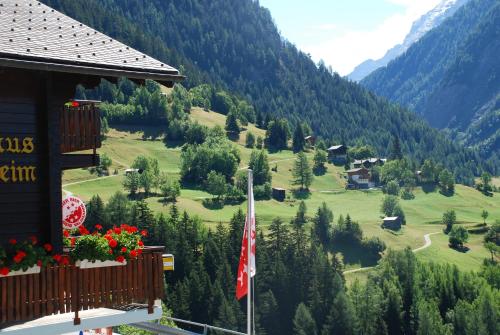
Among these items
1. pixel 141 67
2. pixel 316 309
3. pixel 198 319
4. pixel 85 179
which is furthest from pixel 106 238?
pixel 85 179

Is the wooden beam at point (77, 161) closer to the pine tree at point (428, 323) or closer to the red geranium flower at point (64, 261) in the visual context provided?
the red geranium flower at point (64, 261)

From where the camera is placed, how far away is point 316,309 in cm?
14538

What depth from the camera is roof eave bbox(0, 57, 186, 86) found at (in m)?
16.9

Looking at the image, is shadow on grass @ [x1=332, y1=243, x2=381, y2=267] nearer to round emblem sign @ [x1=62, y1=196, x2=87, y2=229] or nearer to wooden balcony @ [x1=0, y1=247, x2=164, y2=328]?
round emblem sign @ [x1=62, y1=196, x2=87, y2=229]

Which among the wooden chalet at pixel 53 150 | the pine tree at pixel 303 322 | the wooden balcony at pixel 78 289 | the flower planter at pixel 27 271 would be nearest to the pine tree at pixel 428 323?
the pine tree at pixel 303 322

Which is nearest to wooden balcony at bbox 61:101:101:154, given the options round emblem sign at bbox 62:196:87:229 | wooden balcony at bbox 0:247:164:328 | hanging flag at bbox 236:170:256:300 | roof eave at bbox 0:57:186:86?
roof eave at bbox 0:57:186:86

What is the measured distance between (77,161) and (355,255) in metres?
170

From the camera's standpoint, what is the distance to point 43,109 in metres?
19.7

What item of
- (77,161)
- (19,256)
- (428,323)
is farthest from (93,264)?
(428,323)

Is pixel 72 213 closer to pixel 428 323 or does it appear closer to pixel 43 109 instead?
pixel 43 109

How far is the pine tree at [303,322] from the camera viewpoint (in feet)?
447

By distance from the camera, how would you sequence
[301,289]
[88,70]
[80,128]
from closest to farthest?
[88,70] → [80,128] → [301,289]

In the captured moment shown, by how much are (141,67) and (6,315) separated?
607 cm

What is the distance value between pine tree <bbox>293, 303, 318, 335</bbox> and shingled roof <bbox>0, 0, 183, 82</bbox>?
4715 inches
